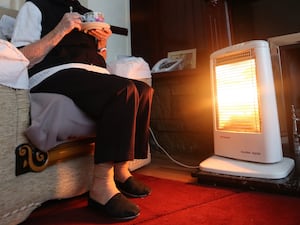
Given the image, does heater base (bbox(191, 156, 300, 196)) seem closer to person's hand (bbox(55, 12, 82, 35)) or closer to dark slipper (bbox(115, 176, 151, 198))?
dark slipper (bbox(115, 176, 151, 198))

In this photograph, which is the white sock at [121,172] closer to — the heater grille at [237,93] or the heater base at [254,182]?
the heater base at [254,182]

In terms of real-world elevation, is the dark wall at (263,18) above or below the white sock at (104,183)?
above

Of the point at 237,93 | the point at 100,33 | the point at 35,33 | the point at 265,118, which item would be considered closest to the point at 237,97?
the point at 237,93

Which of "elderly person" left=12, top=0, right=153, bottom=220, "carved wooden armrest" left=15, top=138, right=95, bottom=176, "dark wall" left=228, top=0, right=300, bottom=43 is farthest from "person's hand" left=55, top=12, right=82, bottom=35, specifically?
"dark wall" left=228, top=0, right=300, bottom=43

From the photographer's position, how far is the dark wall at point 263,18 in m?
1.41

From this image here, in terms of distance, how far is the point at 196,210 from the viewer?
85cm

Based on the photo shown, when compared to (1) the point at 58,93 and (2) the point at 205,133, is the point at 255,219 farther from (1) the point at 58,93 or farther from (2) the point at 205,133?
(2) the point at 205,133

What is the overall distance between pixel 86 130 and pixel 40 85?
221mm

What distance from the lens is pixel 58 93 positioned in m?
0.86

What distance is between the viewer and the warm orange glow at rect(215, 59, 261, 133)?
1.12m

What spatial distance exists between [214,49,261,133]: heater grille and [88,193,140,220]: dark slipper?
614 mm

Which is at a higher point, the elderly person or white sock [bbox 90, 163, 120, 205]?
the elderly person

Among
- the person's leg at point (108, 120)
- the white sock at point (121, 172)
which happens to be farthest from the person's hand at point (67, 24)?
the white sock at point (121, 172)

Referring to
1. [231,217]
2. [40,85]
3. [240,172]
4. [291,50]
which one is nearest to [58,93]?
[40,85]
